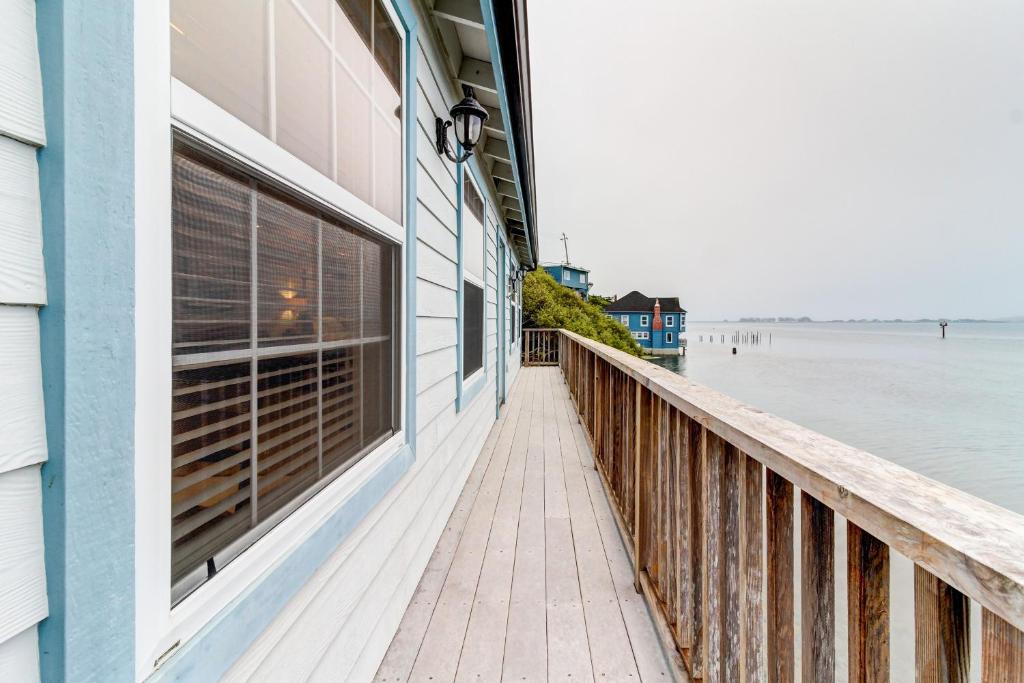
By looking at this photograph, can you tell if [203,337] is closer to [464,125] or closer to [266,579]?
[266,579]

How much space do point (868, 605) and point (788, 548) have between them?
0.90ft

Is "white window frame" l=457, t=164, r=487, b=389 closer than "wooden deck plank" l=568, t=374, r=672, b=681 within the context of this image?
No

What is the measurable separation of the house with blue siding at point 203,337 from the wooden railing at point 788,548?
104cm

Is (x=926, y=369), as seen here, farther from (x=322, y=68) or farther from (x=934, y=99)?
(x=322, y=68)

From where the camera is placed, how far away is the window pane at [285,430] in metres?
0.96

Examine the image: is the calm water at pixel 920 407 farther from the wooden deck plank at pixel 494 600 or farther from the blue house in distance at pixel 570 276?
the blue house in distance at pixel 570 276

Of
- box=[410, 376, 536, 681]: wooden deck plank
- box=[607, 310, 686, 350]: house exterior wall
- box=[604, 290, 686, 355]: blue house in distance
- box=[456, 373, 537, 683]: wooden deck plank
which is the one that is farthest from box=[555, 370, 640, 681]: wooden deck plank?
box=[607, 310, 686, 350]: house exterior wall

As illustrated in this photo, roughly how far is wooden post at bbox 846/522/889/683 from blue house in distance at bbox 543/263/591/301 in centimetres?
3212

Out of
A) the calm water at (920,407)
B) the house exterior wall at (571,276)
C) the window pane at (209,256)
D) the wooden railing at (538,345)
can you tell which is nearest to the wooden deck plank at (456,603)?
the window pane at (209,256)

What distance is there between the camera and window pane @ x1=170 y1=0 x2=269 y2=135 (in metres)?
0.72

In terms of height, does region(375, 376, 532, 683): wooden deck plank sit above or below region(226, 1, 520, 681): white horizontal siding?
below

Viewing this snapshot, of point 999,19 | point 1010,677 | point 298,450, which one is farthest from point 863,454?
A: point 999,19

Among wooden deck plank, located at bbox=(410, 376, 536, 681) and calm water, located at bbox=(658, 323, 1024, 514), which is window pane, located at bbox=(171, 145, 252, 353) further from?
calm water, located at bbox=(658, 323, 1024, 514)

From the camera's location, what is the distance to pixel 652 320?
4266 centimetres
